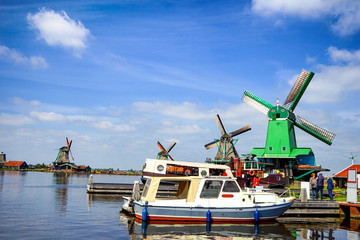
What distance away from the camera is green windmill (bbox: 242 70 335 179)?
49.5 meters

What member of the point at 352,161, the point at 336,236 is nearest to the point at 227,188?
the point at 336,236

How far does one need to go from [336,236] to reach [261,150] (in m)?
35.1

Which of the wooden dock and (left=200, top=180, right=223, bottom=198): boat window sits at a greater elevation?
(left=200, top=180, right=223, bottom=198): boat window

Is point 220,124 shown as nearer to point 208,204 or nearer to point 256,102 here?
point 256,102

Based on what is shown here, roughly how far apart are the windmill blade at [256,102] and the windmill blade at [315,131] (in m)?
5.28

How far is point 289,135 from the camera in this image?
5016 cm

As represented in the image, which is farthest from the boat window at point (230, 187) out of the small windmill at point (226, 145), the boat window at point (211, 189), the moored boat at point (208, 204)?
the small windmill at point (226, 145)

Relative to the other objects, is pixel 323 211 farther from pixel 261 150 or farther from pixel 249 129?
pixel 249 129

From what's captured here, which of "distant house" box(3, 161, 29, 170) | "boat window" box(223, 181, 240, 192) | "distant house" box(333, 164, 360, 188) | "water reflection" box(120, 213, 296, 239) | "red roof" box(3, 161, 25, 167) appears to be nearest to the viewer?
"water reflection" box(120, 213, 296, 239)

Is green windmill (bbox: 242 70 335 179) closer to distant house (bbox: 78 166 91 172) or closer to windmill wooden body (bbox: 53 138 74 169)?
windmill wooden body (bbox: 53 138 74 169)

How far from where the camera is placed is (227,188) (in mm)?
19281

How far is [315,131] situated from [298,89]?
→ 7329mm

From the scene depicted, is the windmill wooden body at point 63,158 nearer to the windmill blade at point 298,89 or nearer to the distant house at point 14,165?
the distant house at point 14,165

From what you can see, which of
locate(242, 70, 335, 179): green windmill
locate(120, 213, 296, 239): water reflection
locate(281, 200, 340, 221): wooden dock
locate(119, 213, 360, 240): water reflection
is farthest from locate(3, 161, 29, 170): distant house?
locate(281, 200, 340, 221): wooden dock
